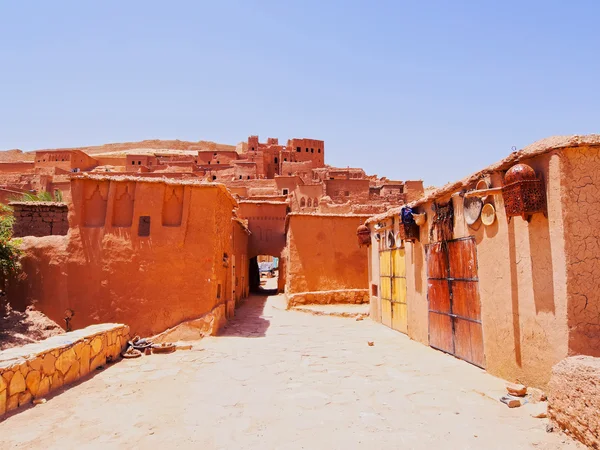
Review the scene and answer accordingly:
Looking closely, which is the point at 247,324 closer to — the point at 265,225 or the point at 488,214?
the point at 488,214

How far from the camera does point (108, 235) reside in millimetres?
8867

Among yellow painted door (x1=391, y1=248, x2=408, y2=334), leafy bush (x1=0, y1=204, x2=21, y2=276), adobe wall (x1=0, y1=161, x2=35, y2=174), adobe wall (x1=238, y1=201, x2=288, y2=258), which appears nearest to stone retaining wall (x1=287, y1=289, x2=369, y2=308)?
yellow painted door (x1=391, y1=248, x2=408, y2=334)

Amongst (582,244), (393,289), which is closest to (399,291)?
(393,289)

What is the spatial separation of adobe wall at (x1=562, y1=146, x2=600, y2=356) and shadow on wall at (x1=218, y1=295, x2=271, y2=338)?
6556mm

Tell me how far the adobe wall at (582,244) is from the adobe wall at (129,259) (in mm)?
6834

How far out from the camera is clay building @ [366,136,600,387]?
168 inches

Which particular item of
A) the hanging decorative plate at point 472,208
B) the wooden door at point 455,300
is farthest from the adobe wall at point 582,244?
the wooden door at point 455,300

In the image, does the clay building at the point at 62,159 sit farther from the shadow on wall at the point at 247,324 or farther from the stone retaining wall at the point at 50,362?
the stone retaining wall at the point at 50,362

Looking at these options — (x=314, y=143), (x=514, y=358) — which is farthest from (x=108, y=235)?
(x=314, y=143)

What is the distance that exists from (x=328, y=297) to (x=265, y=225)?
27.3ft

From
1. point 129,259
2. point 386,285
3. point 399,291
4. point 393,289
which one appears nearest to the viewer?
point 129,259

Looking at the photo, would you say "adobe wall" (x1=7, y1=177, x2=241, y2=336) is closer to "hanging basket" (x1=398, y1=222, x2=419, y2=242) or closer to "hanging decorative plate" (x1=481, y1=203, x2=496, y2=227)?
"hanging basket" (x1=398, y1=222, x2=419, y2=242)

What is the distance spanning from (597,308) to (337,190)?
28.1 m

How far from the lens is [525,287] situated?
482 centimetres
